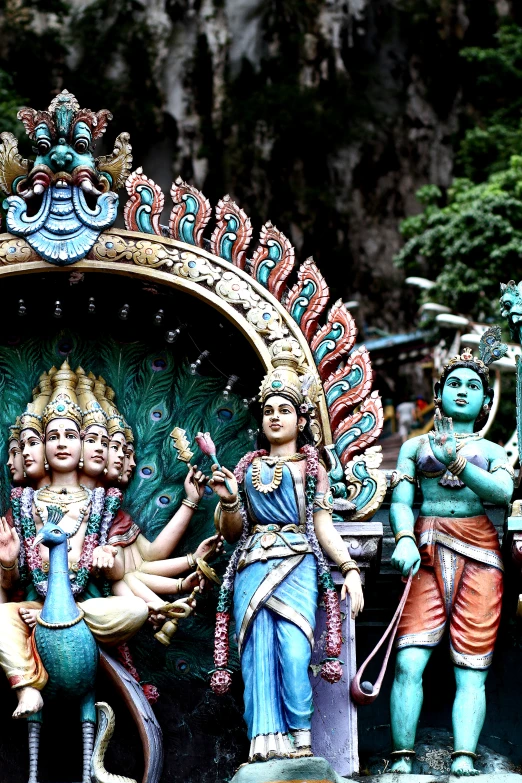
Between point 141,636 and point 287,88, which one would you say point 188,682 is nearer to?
point 141,636

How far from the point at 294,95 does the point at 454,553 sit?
34.3 feet

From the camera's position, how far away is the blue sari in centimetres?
823

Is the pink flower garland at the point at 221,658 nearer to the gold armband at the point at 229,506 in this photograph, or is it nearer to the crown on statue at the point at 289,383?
the gold armband at the point at 229,506

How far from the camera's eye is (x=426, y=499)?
9.11 m

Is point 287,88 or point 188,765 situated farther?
point 287,88

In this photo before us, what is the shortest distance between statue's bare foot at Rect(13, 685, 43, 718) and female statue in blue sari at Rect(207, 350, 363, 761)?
2.88ft

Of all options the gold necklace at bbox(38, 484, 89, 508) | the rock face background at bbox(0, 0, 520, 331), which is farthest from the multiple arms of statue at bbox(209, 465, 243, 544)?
the rock face background at bbox(0, 0, 520, 331)

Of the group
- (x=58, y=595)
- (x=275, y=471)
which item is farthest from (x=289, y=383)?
Answer: (x=58, y=595)

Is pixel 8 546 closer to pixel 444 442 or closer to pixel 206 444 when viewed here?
pixel 206 444

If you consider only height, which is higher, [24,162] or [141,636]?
[24,162]

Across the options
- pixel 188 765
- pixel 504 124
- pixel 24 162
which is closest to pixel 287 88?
pixel 504 124

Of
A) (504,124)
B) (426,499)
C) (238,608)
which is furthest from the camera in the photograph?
(504,124)

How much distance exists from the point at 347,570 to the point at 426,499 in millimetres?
762

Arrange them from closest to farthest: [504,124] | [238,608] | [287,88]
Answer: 1. [238,608]
2. [504,124]
3. [287,88]
